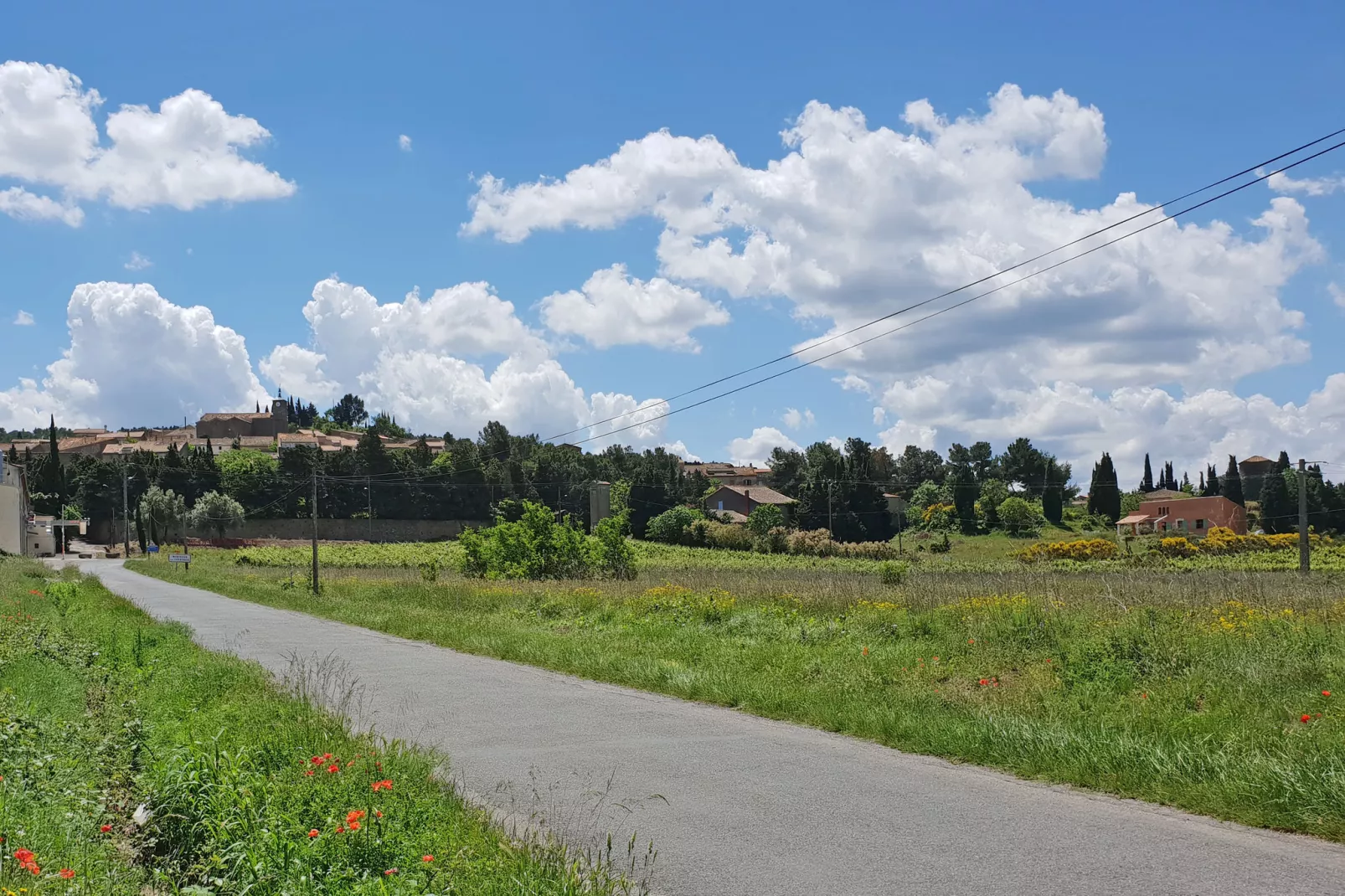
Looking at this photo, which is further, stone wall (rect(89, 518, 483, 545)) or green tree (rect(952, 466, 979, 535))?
stone wall (rect(89, 518, 483, 545))

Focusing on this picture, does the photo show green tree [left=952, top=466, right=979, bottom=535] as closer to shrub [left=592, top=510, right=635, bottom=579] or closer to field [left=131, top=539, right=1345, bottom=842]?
shrub [left=592, top=510, right=635, bottom=579]

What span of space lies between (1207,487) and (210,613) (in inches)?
4857

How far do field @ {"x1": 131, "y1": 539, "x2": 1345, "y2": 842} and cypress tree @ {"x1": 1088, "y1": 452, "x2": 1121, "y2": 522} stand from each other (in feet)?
311

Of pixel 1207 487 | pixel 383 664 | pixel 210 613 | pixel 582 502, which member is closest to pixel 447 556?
pixel 582 502

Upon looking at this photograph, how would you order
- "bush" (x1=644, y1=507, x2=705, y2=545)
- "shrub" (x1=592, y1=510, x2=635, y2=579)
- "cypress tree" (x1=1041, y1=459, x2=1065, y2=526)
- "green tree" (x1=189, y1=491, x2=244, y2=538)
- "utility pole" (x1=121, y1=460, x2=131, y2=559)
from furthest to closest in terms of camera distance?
"cypress tree" (x1=1041, y1=459, x2=1065, y2=526) → "green tree" (x1=189, y1=491, x2=244, y2=538) → "bush" (x1=644, y1=507, x2=705, y2=545) → "utility pole" (x1=121, y1=460, x2=131, y2=559) → "shrub" (x1=592, y1=510, x2=635, y2=579)

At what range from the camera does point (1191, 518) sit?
96.1 metres

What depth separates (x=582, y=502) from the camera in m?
118

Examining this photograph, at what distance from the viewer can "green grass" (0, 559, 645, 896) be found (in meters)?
5.09

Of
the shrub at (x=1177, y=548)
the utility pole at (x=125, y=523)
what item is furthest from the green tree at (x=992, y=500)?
the utility pole at (x=125, y=523)

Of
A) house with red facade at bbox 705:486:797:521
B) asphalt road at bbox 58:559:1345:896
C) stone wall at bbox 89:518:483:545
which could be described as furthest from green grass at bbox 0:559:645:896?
house with red facade at bbox 705:486:797:521

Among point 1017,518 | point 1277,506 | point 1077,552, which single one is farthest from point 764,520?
point 1277,506

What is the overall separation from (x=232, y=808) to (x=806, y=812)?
362 cm

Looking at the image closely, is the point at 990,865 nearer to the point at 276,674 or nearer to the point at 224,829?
the point at 224,829

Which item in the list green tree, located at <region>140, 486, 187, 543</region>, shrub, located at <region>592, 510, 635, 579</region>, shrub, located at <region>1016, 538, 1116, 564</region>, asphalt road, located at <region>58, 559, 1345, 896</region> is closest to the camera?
asphalt road, located at <region>58, 559, 1345, 896</region>
